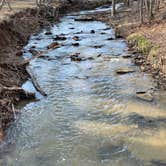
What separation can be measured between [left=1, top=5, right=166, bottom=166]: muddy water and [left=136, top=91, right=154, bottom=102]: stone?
248mm

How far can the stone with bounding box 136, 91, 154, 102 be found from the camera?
52.7 ft

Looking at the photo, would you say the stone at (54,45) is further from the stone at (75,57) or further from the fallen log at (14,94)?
the fallen log at (14,94)

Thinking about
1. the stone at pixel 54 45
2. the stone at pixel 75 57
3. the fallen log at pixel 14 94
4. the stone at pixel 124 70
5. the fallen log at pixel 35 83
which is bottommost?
the stone at pixel 54 45

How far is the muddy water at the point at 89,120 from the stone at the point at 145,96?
25cm

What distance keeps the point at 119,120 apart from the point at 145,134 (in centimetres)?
141

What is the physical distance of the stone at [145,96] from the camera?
16061mm

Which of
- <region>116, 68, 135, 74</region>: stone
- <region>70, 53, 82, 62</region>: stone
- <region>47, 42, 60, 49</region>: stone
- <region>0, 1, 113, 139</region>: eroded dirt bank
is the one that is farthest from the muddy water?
<region>47, 42, 60, 49</region>: stone

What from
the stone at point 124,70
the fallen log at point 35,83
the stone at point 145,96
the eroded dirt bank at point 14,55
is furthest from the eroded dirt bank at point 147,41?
the eroded dirt bank at point 14,55

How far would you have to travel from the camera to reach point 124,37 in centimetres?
2791

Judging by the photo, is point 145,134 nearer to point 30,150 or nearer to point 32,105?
point 30,150

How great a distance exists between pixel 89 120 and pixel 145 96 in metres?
3.26

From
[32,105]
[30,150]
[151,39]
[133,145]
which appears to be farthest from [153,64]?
[30,150]

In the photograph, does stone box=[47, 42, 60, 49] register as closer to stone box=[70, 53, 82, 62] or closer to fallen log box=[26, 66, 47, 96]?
stone box=[70, 53, 82, 62]

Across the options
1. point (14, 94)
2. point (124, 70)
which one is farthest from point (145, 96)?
point (14, 94)
